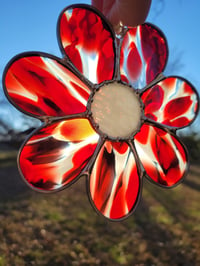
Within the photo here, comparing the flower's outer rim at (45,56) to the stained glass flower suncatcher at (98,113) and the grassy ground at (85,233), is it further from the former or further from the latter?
the grassy ground at (85,233)

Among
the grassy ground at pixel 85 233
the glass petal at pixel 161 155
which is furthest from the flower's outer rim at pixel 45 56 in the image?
the grassy ground at pixel 85 233

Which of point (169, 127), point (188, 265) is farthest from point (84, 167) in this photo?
point (188, 265)

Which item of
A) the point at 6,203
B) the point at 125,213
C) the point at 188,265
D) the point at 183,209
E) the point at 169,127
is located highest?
the point at 169,127

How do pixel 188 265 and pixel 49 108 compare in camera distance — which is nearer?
pixel 49 108

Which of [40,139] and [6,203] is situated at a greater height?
[40,139]

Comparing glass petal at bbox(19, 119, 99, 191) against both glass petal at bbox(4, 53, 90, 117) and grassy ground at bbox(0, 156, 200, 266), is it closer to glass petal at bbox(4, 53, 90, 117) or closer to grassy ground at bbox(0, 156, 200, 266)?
glass petal at bbox(4, 53, 90, 117)

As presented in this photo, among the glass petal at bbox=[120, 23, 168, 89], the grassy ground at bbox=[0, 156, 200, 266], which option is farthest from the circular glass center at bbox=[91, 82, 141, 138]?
the grassy ground at bbox=[0, 156, 200, 266]

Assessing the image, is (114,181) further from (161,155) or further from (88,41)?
(88,41)

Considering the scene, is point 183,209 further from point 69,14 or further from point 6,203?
point 69,14
